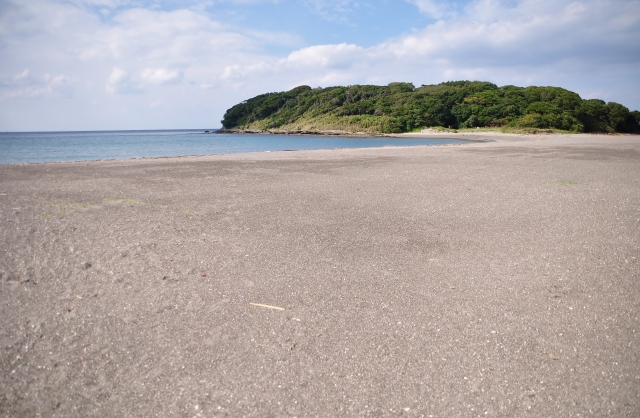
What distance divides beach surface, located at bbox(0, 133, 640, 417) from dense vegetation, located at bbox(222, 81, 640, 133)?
77.4 meters

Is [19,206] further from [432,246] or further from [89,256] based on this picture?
[432,246]

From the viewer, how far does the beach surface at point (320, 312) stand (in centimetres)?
287

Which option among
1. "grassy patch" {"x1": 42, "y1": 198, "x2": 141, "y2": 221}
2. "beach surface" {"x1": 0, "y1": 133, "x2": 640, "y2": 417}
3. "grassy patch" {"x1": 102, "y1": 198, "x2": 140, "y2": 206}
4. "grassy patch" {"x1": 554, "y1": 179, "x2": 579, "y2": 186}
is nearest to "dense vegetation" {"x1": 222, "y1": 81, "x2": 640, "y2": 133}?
"grassy patch" {"x1": 554, "y1": 179, "x2": 579, "y2": 186}

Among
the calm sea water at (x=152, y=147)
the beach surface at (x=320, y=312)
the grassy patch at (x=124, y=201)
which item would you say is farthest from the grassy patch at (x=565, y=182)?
the calm sea water at (x=152, y=147)

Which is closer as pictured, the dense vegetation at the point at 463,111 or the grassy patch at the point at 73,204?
the grassy patch at the point at 73,204

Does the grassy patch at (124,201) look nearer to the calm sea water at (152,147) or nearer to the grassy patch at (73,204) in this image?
the grassy patch at (73,204)

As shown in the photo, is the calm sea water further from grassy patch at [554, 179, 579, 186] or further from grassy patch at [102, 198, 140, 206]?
grassy patch at [554, 179, 579, 186]

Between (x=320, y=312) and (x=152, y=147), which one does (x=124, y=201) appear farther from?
(x=152, y=147)

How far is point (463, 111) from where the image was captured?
87.6 metres

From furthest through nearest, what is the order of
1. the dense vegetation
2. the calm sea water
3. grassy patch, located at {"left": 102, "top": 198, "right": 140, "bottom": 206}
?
the dense vegetation → the calm sea water → grassy patch, located at {"left": 102, "top": 198, "right": 140, "bottom": 206}

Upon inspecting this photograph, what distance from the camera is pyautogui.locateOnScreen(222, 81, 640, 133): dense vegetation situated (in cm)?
7856

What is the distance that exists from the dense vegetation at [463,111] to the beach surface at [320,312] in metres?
77.4

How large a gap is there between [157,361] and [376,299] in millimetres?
2351

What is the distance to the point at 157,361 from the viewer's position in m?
3.22
